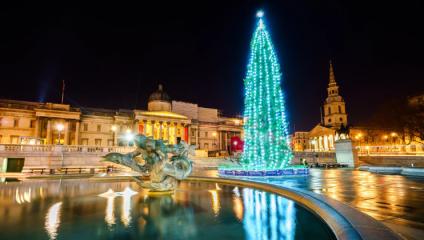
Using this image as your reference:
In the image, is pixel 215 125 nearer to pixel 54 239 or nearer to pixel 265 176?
pixel 265 176

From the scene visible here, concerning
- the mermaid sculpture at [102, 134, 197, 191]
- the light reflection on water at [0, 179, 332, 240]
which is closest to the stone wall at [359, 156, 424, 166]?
the light reflection on water at [0, 179, 332, 240]

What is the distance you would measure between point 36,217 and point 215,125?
58.1 meters

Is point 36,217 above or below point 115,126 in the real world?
below

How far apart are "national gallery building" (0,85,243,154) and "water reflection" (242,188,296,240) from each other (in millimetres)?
33770

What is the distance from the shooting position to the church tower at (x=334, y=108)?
298 ft

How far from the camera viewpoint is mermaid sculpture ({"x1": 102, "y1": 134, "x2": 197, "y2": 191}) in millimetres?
8407

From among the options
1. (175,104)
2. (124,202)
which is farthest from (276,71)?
(175,104)

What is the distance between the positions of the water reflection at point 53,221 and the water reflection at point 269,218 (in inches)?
156

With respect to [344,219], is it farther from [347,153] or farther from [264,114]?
[347,153]

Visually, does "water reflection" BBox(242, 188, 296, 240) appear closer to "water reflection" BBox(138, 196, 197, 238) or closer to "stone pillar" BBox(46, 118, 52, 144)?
"water reflection" BBox(138, 196, 197, 238)

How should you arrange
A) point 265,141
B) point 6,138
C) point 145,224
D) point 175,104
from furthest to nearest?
point 175,104
point 6,138
point 265,141
point 145,224

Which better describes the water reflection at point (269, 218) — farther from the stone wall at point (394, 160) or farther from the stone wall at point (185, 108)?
the stone wall at point (185, 108)

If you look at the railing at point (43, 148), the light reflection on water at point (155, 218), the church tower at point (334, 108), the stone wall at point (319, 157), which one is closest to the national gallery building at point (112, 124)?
the railing at point (43, 148)

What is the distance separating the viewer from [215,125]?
2494 inches
